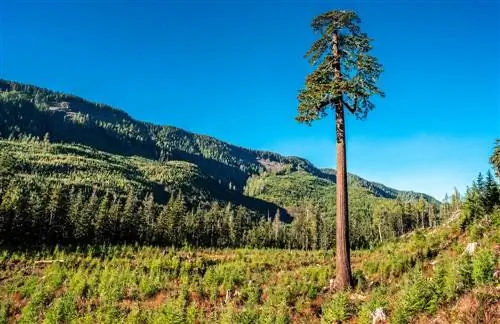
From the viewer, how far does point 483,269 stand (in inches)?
325

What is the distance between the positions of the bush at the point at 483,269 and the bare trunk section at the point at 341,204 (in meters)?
5.04

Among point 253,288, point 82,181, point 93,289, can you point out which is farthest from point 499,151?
point 82,181

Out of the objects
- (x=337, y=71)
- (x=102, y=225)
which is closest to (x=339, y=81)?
(x=337, y=71)

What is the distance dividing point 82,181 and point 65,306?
7797 inches

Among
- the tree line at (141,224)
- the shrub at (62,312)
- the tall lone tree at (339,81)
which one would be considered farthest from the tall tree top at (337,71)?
the tree line at (141,224)

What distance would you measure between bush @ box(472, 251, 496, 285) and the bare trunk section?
16.5ft

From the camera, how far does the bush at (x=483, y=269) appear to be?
26.7ft

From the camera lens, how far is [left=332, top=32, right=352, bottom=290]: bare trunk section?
13.0 m

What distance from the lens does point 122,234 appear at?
8275cm

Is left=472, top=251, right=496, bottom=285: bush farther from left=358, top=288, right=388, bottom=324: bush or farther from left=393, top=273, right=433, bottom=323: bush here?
left=358, top=288, right=388, bottom=324: bush

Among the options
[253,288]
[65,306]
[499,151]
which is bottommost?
[65,306]

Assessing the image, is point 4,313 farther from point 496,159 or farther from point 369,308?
point 496,159

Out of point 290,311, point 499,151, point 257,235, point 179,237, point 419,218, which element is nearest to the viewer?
point 290,311

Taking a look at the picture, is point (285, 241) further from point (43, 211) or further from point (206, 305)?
point (206, 305)
